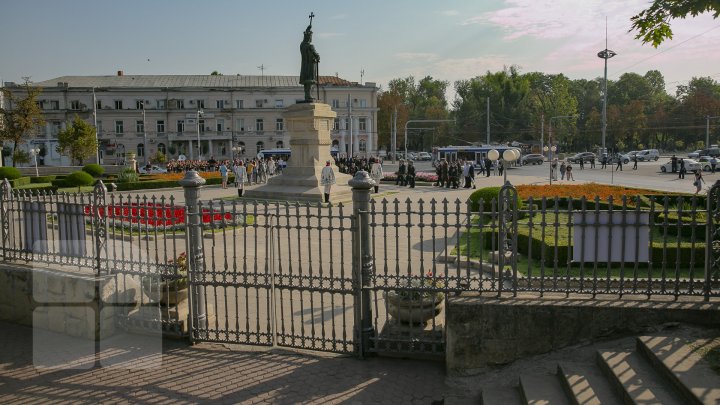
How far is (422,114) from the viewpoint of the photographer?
104438 millimetres

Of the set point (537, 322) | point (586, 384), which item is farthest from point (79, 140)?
point (586, 384)

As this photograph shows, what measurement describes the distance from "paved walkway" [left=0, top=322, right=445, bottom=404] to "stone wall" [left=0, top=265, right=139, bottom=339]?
34cm

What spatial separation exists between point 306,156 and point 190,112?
57315 mm

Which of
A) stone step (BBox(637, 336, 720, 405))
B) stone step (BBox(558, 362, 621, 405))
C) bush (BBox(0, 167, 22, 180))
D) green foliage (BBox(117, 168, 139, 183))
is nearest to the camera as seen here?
stone step (BBox(637, 336, 720, 405))

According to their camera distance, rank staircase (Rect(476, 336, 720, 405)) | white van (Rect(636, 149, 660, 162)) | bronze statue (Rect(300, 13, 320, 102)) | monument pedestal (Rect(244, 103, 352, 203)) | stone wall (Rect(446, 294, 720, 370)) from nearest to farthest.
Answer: staircase (Rect(476, 336, 720, 405))
stone wall (Rect(446, 294, 720, 370))
monument pedestal (Rect(244, 103, 352, 203))
bronze statue (Rect(300, 13, 320, 102))
white van (Rect(636, 149, 660, 162))

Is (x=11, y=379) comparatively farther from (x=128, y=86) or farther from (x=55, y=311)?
(x=128, y=86)

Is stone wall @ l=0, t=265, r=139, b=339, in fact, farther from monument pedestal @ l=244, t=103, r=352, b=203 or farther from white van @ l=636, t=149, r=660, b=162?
white van @ l=636, t=149, r=660, b=162

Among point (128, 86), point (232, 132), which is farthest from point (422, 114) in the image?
point (128, 86)

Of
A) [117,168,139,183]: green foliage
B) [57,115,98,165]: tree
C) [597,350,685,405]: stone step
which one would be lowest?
[597,350,685,405]: stone step

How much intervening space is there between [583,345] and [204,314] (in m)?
4.58

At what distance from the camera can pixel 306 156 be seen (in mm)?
25031

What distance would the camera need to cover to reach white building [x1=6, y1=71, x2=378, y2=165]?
75.9m

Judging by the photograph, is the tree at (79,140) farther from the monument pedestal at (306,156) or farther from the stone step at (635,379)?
the stone step at (635,379)

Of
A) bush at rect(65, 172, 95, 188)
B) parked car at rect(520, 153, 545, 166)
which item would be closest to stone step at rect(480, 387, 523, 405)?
bush at rect(65, 172, 95, 188)
